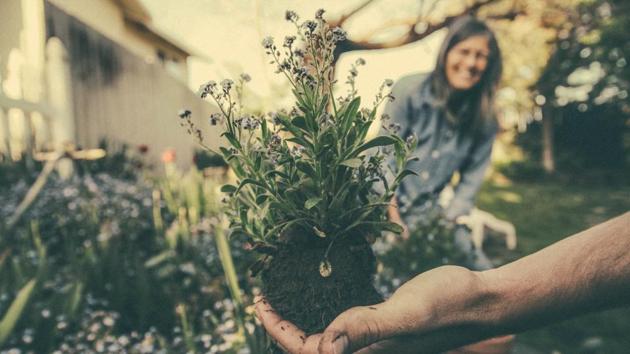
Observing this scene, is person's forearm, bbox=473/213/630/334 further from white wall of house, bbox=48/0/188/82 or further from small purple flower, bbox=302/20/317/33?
white wall of house, bbox=48/0/188/82

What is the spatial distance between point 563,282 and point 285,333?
1.76ft

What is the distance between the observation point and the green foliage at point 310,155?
0.91m

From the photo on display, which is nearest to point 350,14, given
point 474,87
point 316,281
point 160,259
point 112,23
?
point 474,87

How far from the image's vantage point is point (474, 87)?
8.93ft

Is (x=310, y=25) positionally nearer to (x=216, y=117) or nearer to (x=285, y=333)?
(x=216, y=117)

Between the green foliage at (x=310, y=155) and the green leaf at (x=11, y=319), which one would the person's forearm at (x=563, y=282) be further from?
the green leaf at (x=11, y=319)

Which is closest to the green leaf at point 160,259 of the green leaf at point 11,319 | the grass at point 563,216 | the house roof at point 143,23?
the green leaf at point 11,319

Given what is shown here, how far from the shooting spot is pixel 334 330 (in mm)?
761

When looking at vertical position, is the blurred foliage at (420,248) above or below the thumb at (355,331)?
below

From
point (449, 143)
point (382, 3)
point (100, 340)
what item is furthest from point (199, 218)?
point (382, 3)

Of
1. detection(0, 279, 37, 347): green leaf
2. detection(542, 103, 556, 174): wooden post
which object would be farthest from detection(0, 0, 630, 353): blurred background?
detection(542, 103, 556, 174): wooden post

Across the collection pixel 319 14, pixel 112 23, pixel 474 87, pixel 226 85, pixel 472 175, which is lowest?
pixel 472 175

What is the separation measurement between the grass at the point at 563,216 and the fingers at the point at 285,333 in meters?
2.03

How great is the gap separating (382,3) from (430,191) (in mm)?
3507
